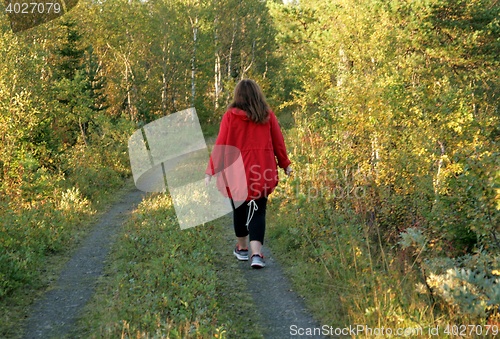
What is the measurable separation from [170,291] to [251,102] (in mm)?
2336

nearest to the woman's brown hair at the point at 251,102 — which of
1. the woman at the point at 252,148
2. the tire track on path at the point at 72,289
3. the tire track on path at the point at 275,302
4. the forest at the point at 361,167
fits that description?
the woman at the point at 252,148

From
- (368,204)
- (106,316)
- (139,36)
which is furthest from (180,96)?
(106,316)

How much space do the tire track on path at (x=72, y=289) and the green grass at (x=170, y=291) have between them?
0.48ft

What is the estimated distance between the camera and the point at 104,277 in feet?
21.6

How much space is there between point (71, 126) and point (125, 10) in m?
14.4

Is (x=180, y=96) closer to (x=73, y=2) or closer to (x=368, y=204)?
(x=73, y=2)

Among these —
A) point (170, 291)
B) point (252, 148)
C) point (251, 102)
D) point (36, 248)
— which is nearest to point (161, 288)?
point (170, 291)

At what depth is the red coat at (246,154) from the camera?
6230 millimetres

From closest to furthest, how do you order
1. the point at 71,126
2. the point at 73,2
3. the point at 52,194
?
the point at 52,194 → the point at 71,126 → the point at 73,2

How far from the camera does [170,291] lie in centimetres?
545

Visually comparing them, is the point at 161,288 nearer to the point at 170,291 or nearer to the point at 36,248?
the point at 170,291

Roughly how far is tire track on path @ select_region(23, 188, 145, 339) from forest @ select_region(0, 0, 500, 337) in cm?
35

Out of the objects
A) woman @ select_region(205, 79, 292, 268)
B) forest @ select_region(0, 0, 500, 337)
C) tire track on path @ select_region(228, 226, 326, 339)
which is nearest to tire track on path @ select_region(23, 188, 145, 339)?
forest @ select_region(0, 0, 500, 337)

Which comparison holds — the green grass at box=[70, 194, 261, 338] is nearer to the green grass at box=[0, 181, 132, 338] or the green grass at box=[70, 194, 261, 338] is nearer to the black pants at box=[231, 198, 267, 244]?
the black pants at box=[231, 198, 267, 244]
